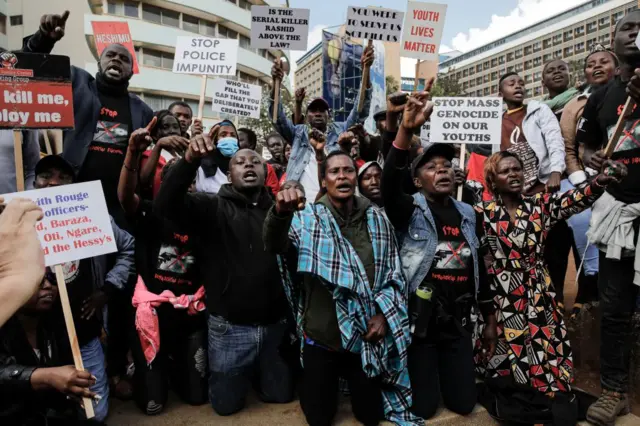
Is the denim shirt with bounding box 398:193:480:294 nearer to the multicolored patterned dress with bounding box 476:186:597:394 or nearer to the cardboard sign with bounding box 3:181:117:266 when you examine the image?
the multicolored patterned dress with bounding box 476:186:597:394

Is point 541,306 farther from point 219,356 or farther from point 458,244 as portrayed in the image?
point 219,356

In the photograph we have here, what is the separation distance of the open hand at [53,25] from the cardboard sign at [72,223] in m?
1.45

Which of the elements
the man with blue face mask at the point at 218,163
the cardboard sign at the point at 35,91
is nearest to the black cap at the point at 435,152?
the man with blue face mask at the point at 218,163

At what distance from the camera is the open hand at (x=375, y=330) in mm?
3234

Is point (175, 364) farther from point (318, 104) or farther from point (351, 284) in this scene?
point (318, 104)

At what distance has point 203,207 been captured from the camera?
11.5 ft

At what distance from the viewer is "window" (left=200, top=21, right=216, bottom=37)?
110ft

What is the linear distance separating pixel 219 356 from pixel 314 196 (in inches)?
84.6

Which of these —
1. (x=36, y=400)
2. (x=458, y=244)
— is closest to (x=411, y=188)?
(x=458, y=244)

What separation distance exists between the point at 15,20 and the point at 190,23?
37.7ft

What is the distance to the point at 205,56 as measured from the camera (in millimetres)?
5836

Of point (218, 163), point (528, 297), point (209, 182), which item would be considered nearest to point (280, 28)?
point (218, 163)

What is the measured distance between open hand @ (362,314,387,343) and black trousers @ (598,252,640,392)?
150cm

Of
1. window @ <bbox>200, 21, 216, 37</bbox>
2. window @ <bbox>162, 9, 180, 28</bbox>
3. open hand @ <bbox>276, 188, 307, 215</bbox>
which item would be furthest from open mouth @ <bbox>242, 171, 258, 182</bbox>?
window @ <bbox>200, 21, 216, 37</bbox>
